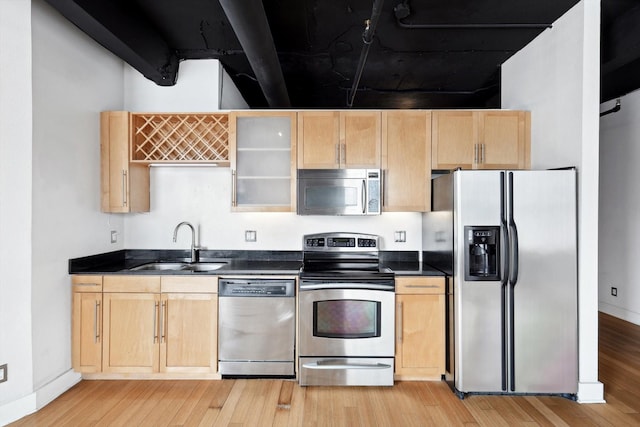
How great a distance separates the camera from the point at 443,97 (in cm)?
461

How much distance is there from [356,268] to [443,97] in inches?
106

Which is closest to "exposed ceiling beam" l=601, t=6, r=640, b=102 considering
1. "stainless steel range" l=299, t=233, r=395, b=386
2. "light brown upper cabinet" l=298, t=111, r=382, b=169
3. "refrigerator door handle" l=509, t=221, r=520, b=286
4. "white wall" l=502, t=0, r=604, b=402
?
"white wall" l=502, t=0, r=604, b=402

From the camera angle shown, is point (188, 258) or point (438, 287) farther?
point (188, 258)

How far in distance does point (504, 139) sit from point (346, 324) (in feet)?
6.84

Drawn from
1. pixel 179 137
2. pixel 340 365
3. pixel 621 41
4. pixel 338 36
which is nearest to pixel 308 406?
pixel 340 365

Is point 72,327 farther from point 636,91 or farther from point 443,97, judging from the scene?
point 636,91

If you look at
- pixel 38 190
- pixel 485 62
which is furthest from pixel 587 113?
pixel 38 190

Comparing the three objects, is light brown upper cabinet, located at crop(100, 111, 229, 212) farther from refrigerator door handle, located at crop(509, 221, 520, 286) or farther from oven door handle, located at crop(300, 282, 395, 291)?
refrigerator door handle, located at crop(509, 221, 520, 286)

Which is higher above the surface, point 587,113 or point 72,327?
point 587,113

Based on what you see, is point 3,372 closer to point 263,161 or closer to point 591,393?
point 263,161

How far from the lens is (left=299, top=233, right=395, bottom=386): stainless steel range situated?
9.20 feet

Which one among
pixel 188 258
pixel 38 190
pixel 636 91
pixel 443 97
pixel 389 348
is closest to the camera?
pixel 38 190

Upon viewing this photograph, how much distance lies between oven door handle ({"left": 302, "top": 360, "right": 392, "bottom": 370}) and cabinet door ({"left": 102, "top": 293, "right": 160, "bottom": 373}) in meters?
1.21

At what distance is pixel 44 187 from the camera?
8.46 ft
